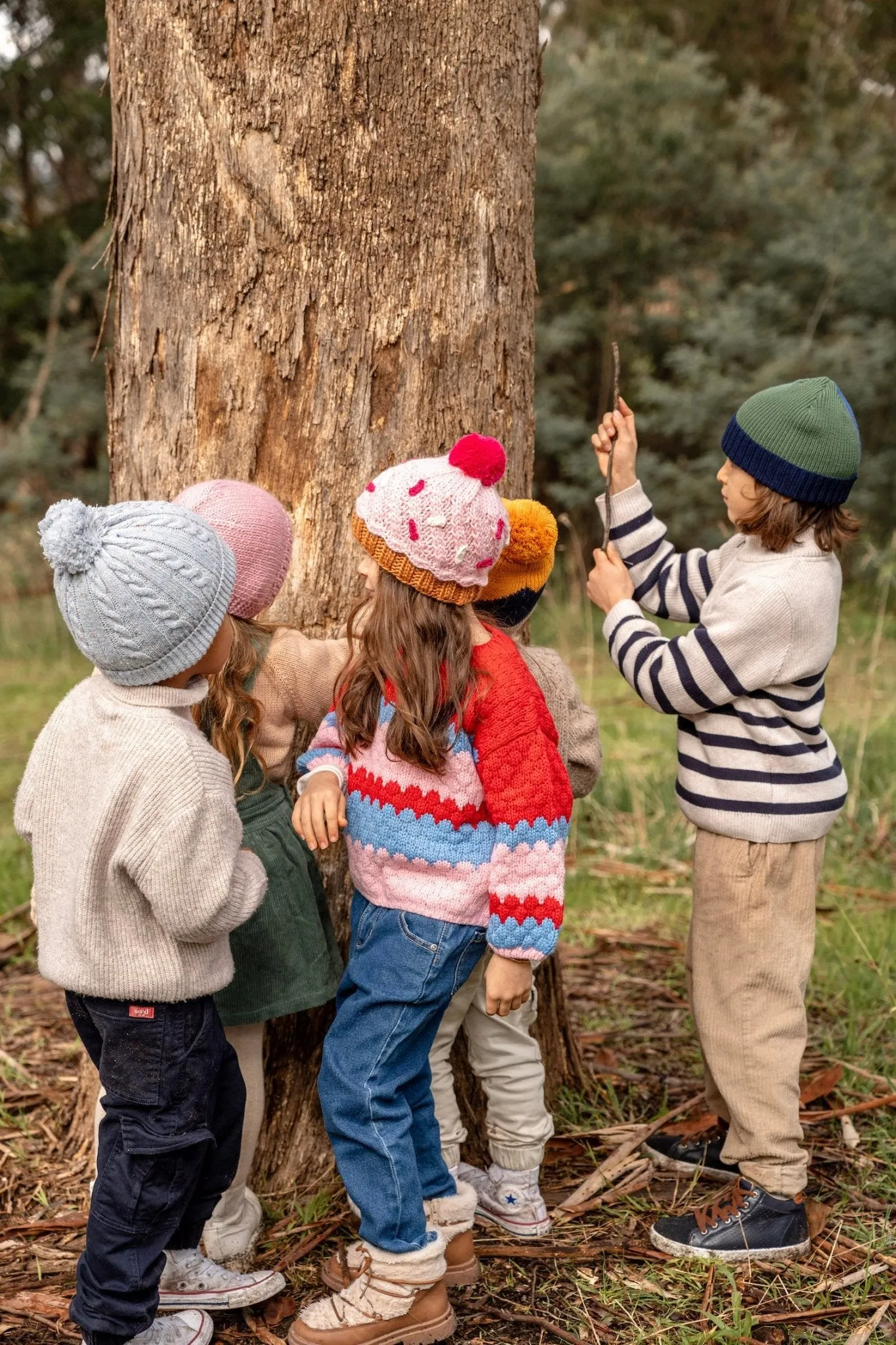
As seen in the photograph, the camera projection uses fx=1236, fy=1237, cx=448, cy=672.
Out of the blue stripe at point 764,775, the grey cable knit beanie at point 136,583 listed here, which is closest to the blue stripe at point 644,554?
the blue stripe at point 764,775

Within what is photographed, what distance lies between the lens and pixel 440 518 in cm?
213

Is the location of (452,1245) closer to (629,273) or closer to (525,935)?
(525,935)

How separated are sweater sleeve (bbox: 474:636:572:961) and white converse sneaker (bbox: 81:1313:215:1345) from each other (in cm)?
92

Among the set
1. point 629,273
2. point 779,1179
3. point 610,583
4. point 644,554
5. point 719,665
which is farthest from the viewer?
point 629,273

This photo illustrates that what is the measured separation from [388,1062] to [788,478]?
1.38m

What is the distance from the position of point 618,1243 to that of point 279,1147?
2.49 ft

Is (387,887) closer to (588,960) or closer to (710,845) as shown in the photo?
(710,845)

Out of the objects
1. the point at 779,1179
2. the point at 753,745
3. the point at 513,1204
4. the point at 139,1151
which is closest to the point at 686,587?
the point at 753,745

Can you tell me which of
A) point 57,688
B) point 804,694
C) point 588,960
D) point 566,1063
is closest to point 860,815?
point 588,960

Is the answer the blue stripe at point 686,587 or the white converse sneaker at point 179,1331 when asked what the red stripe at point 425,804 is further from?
the white converse sneaker at point 179,1331

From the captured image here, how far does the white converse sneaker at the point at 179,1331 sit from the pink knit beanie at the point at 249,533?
1323mm

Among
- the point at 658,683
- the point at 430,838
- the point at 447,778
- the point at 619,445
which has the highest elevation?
the point at 619,445

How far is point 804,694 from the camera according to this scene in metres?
2.60

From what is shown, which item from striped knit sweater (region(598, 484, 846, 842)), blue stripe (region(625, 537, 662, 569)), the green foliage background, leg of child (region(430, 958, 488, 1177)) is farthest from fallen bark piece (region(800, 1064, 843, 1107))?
the green foliage background
